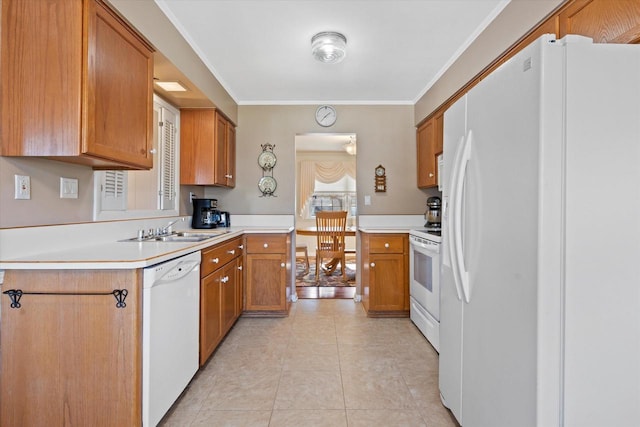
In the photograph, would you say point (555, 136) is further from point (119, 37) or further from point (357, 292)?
point (357, 292)

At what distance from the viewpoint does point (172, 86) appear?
2.58 m

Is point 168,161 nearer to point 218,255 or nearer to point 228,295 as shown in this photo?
point 218,255

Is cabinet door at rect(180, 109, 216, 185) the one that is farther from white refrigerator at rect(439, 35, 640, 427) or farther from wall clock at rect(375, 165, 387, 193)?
white refrigerator at rect(439, 35, 640, 427)

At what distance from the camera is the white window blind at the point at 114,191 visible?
2.03 metres

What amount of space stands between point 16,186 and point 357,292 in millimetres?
3195

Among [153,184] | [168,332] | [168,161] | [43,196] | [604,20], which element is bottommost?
[168,332]

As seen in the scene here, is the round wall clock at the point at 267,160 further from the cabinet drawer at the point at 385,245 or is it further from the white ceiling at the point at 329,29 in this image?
the cabinet drawer at the point at 385,245

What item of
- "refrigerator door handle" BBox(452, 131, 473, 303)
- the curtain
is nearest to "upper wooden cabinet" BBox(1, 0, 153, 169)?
"refrigerator door handle" BBox(452, 131, 473, 303)

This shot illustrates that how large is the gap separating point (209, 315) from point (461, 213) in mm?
1760

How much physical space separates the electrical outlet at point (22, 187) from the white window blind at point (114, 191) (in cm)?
49

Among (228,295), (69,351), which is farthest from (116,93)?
(228,295)

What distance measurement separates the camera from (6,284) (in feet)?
4.35

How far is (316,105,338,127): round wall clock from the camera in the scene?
379 centimetres

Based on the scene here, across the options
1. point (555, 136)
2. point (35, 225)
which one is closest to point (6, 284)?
point (35, 225)
